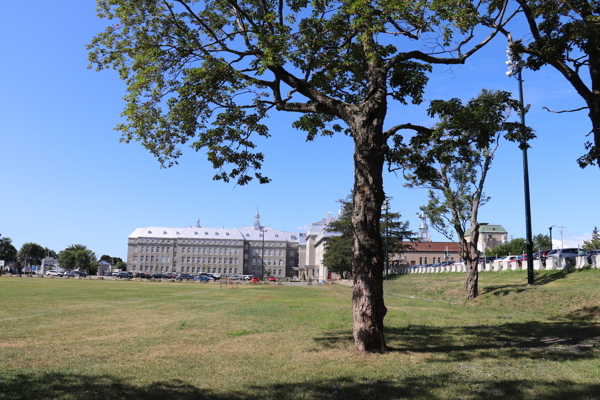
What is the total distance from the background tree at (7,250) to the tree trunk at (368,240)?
150681mm

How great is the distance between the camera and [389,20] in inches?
430

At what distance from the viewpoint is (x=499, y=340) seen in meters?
10.9

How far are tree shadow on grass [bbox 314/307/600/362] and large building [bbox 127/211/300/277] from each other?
13857cm

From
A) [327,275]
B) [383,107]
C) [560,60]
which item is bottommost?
[327,275]

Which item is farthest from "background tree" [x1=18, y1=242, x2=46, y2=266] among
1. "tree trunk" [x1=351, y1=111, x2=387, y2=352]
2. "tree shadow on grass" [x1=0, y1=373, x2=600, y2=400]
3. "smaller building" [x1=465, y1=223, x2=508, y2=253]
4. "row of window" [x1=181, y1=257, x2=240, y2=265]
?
"tree trunk" [x1=351, y1=111, x2=387, y2=352]

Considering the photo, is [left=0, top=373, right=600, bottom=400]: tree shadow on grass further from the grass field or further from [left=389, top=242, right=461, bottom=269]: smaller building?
[left=389, top=242, right=461, bottom=269]: smaller building

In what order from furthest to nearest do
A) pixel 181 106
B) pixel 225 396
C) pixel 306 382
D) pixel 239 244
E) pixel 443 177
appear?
pixel 239 244 → pixel 443 177 → pixel 181 106 → pixel 306 382 → pixel 225 396

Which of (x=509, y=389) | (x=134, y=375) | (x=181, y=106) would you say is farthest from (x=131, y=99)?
(x=509, y=389)

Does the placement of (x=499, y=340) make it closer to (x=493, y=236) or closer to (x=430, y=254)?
(x=430, y=254)

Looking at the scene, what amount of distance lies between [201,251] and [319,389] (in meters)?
150

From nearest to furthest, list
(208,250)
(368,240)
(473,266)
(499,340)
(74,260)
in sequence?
(368,240) → (499,340) → (473,266) → (74,260) → (208,250)

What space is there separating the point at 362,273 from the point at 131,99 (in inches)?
286

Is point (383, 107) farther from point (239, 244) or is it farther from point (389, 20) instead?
point (239, 244)

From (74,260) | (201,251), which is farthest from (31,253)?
(201,251)
